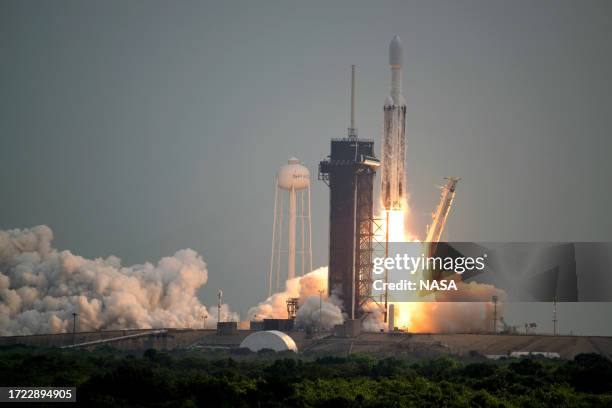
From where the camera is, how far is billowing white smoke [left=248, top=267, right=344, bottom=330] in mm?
171875

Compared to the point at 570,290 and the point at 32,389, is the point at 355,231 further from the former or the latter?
the point at 32,389

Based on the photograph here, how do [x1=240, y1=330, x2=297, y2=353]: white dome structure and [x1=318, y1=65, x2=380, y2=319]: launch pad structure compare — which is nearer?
[x1=240, y1=330, x2=297, y2=353]: white dome structure

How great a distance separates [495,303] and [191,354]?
35.3 m

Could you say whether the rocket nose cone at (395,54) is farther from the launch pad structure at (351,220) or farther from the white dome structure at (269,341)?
the white dome structure at (269,341)

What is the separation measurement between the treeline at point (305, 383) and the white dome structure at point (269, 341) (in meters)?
23.2

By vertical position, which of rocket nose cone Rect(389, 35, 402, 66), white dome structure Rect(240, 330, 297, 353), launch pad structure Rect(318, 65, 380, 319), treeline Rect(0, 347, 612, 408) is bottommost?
treeline Rect(0, 347, 612, 408)

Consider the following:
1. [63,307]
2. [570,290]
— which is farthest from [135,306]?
[570,290]

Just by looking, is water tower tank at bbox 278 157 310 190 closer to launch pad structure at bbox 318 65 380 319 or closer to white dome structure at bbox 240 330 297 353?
launch pad structure at bbox 318 65 380 319

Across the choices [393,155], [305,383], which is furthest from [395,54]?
[305,383]

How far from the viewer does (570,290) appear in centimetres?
16888

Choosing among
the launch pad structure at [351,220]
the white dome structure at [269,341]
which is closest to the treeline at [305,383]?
the white dome structure at [269,341]

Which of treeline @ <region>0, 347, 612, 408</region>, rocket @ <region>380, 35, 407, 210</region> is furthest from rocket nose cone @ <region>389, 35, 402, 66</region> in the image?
treeline @ <region>0, 347, 612, 408</region>

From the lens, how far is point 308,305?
6865 inches

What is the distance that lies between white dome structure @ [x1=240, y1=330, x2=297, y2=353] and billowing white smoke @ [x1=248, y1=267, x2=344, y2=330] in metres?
8.84
